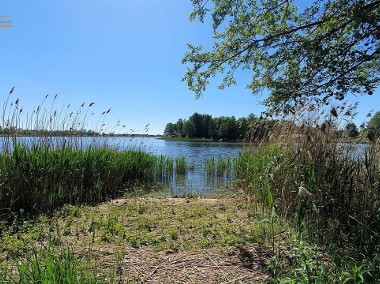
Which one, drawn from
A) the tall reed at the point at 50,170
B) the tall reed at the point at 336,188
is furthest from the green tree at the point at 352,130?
A: the tall reed at the point at 50,170

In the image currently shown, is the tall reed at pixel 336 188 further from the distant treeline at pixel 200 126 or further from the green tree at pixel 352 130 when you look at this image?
the distant treeline at pixel 200 126

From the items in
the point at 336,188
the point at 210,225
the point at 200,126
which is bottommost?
the point at 210,225

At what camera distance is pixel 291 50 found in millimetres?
6711

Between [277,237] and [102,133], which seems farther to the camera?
[102,133]

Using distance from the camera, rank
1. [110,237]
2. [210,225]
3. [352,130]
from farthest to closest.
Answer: [210,225] < [352,130] < [110,237]

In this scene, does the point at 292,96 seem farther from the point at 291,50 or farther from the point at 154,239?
the point at 154,239

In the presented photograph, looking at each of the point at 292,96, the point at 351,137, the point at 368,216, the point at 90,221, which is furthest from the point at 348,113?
the point at 90,221

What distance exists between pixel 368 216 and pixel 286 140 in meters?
1.91

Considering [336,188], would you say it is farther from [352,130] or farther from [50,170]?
[50,170]

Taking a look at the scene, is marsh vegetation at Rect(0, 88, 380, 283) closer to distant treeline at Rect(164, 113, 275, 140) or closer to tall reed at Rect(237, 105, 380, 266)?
tall reed at Rect(237, 105, 380, 266)

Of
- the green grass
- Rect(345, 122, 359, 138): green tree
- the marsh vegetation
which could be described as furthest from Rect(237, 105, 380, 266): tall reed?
the green grass

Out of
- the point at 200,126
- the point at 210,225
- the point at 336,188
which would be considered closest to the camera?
the point at 336,188

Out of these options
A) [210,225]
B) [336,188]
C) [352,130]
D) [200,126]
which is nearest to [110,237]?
[210,225]

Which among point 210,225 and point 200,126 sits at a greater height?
point 200,126
